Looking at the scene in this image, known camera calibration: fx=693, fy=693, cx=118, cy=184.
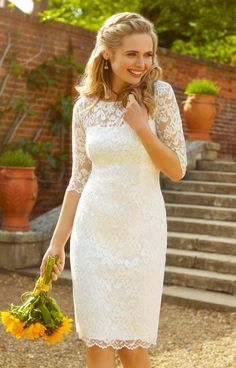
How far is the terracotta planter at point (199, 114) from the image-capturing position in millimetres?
9852

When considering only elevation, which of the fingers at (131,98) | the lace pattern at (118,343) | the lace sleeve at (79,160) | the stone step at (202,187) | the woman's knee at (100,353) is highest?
the fingers at (131,98)

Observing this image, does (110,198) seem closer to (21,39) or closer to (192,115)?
(21,39)

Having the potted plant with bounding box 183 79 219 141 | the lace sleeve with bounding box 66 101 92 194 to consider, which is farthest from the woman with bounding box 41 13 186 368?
the potted plant with bounding box 183 79 219 141

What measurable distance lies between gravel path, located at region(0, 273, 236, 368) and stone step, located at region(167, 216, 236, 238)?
157cm

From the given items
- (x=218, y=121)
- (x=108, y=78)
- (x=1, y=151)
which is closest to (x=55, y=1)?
(x=218, y=121)

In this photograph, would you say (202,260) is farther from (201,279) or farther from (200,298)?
(200,298)

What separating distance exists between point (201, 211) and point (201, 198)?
15.7 inches

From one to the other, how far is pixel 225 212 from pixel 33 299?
516 centimetres

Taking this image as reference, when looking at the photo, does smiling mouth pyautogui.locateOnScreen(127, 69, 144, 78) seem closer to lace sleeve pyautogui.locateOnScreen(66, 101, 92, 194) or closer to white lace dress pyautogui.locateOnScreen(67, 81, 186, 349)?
white lace dress pyautogui.locateOnScreen(67, 81, 186, 349)

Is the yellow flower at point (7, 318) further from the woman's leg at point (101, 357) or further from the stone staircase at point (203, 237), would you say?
the stone staircase at point (203, 237)

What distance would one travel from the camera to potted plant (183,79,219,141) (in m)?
9.80

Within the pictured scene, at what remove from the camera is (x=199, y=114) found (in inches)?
390

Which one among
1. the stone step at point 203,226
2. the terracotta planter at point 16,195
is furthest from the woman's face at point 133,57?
the stone step at point 203,226

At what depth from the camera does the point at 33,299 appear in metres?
2.62
